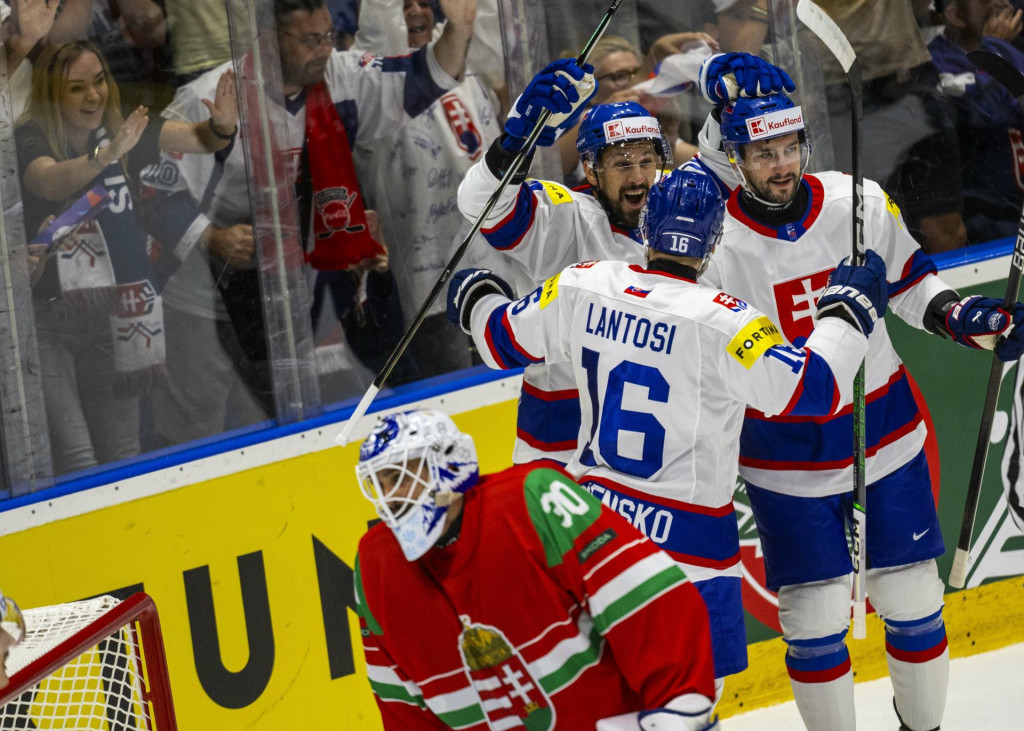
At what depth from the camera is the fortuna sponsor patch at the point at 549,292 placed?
2633 mm

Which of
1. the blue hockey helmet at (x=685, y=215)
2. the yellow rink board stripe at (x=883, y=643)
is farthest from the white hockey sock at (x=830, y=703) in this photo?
the blue hockey helmet at (x=685, y=215)

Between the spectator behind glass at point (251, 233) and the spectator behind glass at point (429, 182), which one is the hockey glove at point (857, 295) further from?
the spectator behind glass at point (251, 233)

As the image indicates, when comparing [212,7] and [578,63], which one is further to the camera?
[212,7]

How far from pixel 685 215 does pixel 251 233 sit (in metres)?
1.26

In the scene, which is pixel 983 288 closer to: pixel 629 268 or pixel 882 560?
pixel 882 560

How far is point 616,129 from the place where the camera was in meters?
2.94

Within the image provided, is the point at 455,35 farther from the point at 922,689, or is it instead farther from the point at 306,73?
the point at 922,689

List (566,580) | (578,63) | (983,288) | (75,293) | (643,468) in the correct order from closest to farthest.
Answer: (566,580)
(643,468)
(578,63)
(75,293)
(983,288)

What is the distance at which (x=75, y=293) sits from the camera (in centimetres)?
320

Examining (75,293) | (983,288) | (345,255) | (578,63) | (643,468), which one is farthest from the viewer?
(983,288)

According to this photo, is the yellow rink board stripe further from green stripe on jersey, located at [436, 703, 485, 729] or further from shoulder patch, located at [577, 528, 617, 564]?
shoulder patch, located at [577, 528, 617, 564]

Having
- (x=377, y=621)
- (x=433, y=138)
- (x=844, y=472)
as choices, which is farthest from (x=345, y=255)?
(x=377, y=621)

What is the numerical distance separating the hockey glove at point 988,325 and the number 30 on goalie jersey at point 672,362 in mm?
450

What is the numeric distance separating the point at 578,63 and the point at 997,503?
179cm
